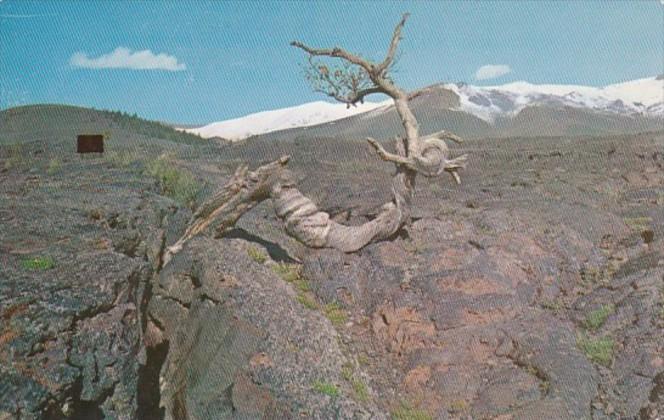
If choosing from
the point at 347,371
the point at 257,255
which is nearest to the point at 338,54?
the point at 257,255

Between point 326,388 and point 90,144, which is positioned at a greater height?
point 90,144

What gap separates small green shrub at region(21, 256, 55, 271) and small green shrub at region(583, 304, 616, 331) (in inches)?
321

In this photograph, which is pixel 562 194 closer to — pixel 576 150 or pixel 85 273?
pixel 576 150

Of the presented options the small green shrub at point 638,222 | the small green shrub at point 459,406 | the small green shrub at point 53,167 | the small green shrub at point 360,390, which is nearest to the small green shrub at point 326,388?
the small green shrub at point 360,390

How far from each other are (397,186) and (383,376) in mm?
4397

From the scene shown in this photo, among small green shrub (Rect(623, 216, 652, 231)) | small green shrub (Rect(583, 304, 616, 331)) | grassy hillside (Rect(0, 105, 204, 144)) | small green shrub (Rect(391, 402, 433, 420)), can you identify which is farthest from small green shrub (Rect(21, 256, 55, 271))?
grassy hillside (Rect(0, 105, 204, 144))

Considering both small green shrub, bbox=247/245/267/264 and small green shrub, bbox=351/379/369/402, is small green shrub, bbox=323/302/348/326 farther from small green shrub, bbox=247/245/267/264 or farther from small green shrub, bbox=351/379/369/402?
small green shrub, bbox=351/379/369/402

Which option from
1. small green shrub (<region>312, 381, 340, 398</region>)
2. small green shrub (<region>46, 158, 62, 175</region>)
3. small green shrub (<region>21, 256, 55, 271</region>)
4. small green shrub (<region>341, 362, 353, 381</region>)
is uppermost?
small green shrub (<region>46, 158, 62, 175</region>)

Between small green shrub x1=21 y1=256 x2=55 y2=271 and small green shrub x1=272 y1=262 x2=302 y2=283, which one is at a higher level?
small green shrub x1=21 y1=256 x2=55 y2=271

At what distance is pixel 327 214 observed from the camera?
11.9 m

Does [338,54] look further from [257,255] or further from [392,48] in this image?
[257,255]

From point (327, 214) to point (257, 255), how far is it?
1.45m

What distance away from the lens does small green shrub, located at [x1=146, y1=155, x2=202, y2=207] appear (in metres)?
15.2

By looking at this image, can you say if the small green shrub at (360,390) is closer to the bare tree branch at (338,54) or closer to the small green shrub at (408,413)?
the small green shrub at (408,413)
